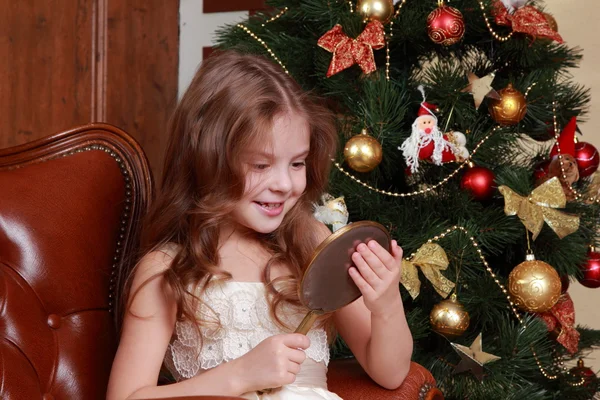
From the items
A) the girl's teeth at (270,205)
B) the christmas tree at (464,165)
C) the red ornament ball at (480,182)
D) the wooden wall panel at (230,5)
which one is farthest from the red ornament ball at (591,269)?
the wooden wall panel at (230,5)

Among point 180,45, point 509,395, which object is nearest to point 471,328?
point 509,395

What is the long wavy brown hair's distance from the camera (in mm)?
1204

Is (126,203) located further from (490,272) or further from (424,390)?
(490,272)

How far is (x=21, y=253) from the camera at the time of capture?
1.22 meters

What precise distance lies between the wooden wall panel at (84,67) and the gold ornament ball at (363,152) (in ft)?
3.84

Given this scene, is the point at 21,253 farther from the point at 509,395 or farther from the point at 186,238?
the point at 509,395

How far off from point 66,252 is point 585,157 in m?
1.07

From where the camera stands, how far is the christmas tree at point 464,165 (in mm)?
1527

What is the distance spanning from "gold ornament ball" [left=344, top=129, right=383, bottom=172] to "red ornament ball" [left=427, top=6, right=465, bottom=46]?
9.0 inches

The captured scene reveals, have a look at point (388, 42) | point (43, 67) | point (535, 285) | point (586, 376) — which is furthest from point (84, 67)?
point (586, 376)

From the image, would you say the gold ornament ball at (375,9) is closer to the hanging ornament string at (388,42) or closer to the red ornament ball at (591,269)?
the hanging ornament string at (388,42)

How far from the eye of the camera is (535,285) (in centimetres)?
151

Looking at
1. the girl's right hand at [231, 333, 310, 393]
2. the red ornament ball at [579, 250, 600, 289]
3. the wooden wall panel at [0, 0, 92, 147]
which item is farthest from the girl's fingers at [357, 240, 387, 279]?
the wooden wall panel at [0, 0, 92, 147]

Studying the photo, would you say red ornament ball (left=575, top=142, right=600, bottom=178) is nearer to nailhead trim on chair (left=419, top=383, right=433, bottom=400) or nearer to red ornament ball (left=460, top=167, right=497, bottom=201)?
red ornament ball (left=460, top=167, right=497, bottom=201)
